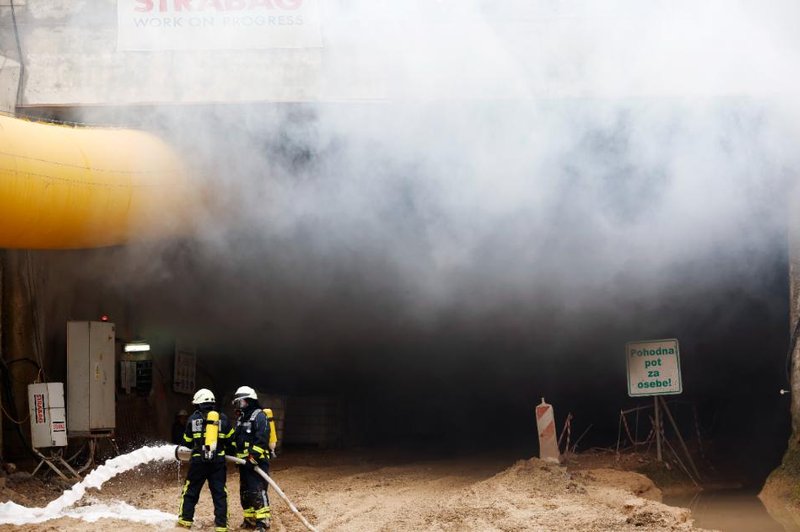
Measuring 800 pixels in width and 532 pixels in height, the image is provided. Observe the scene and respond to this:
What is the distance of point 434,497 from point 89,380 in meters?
4.75

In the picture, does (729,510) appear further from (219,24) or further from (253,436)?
(219,24)

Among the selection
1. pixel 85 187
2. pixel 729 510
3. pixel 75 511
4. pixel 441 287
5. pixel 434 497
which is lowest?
pixel 729 510

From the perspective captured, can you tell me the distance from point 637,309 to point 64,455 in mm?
9767

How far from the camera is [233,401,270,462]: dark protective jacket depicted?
9109 millimetres

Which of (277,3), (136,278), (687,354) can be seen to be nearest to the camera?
(277,3)

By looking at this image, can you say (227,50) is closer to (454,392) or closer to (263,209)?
(263,209)

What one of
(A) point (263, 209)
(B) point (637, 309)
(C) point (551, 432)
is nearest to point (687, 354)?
(B) point (637, 309)

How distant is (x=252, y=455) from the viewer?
9.06 metres

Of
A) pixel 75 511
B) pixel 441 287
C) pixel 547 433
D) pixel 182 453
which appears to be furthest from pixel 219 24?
pixel 547 433

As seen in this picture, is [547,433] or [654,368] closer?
[547,433]

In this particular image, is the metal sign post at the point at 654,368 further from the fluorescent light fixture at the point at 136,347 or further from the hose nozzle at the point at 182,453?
the fluorescent light fixture at the point at 136,347

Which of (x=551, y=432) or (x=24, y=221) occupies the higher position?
(x=24, y=221)

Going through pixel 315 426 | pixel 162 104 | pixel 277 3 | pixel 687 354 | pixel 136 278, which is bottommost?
pixel 315 426

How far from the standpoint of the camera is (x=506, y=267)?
15.2 m
